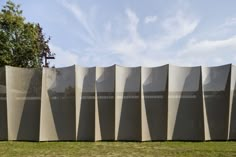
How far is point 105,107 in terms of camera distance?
14.6 meters

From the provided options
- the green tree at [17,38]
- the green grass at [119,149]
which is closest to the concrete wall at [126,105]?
the green grass at [119,149]

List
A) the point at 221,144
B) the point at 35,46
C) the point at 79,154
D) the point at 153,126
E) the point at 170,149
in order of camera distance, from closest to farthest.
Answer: the point at 79,154
the point at 170,149
the point at 221,144
the point at 153,126
the point at 35,46

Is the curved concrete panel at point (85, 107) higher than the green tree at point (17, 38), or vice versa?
the green tree at point (17, 38)

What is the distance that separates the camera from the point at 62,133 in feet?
48.0

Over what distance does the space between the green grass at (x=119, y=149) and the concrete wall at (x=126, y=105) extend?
699 mm

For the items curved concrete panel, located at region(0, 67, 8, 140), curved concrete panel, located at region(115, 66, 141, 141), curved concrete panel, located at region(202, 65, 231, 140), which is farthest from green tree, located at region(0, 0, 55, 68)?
curved concrete panel, located at region(202, 65, 231, 140)

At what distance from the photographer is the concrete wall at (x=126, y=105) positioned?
14.5 metres

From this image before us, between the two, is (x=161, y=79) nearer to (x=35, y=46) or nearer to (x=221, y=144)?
(x=221, y=144)

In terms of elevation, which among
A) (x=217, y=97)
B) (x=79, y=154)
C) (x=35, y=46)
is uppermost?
(x=35, y=46)

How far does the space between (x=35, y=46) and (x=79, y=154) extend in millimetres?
14208

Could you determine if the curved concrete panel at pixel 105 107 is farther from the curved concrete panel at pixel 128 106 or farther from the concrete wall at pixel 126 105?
the curved concrete panel at pixel 128 106

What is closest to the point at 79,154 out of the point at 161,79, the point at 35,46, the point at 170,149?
the point at 170,149

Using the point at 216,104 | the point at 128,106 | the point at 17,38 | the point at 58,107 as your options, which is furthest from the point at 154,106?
the point at 17,38

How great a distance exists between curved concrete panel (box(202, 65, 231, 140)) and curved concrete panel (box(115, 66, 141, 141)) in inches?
97.3
